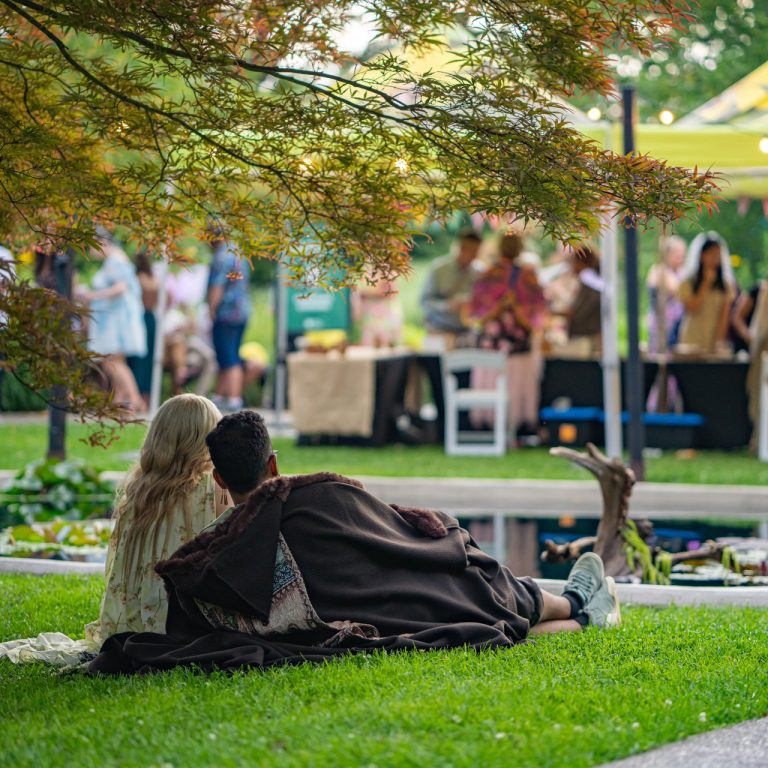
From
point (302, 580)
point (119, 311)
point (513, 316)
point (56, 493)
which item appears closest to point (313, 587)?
point (302, 580)

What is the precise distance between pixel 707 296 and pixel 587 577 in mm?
9073

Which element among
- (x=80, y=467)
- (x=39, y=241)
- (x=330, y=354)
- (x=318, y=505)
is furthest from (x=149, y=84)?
(x=330, y=354)

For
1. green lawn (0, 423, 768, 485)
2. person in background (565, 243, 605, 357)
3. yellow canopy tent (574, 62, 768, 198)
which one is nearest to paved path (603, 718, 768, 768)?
green lawn (0, 423, 768, 485)

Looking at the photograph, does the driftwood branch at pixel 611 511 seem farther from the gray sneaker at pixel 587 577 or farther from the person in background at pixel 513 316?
the person in background at pixel 513 316

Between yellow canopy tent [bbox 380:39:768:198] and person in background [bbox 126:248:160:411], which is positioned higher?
yellow canopy tent [bbox 380:39:768:198]

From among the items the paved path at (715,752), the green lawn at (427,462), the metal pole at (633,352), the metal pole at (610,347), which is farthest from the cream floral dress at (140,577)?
the metal pole at (610,347)

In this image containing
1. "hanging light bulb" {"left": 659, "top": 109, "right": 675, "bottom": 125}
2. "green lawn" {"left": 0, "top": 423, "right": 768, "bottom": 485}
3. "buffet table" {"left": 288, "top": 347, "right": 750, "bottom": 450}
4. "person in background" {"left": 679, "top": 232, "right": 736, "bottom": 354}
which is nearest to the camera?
"green lawn" {"left": 0, "top": 423, "right": 768, "bottom": 485}

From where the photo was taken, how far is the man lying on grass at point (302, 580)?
464 centimetres

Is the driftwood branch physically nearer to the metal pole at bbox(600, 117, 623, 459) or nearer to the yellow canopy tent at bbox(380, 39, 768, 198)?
the metal pole at bbox(600, 117, 623, 459)

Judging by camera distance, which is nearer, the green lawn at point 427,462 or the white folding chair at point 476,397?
the green lawn at point 427,462

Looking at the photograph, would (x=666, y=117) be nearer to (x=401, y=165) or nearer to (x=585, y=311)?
(x=585, y=311)

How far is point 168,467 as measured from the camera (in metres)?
5.11

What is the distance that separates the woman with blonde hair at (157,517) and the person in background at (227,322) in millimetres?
10259

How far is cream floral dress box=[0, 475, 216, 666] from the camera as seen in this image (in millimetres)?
5051
